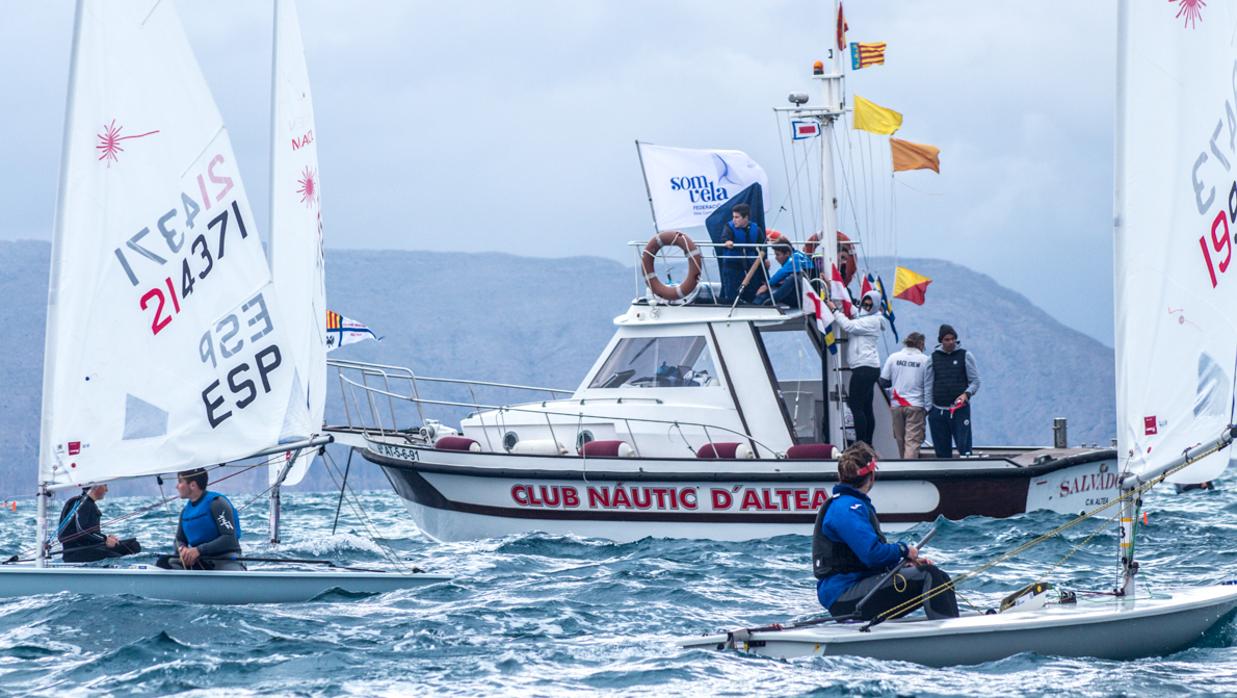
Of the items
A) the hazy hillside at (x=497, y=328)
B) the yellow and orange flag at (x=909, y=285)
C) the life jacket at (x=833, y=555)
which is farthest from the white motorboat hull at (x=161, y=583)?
the hazy hillside at (x=497, y=328)

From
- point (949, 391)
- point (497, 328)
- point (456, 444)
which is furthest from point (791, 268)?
point (497, 328)

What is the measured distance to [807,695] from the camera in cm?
831

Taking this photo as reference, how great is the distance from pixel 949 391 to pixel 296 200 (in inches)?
322

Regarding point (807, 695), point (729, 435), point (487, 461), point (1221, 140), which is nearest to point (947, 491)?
point (729, 435)

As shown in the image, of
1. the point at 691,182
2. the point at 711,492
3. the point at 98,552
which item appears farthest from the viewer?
the point at 691,182

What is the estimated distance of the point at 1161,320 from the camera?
31.9ft

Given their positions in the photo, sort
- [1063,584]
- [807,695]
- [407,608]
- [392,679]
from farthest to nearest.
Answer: [1063,584] → [407,608] → [392,679] → [807,695]

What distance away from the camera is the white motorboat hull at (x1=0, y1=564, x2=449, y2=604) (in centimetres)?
1138

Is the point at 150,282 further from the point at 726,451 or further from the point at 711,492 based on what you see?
the point at 726,451

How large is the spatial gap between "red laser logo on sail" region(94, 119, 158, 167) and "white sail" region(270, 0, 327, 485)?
553 centimetres

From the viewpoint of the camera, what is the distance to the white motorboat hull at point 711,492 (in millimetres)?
15539

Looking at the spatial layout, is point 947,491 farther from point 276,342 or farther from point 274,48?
point 274,48

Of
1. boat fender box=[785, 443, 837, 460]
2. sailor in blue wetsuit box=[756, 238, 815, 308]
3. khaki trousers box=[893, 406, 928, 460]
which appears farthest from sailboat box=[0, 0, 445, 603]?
khaki trousers box=[893, 406, 928, 460]

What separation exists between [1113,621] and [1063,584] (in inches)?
143
